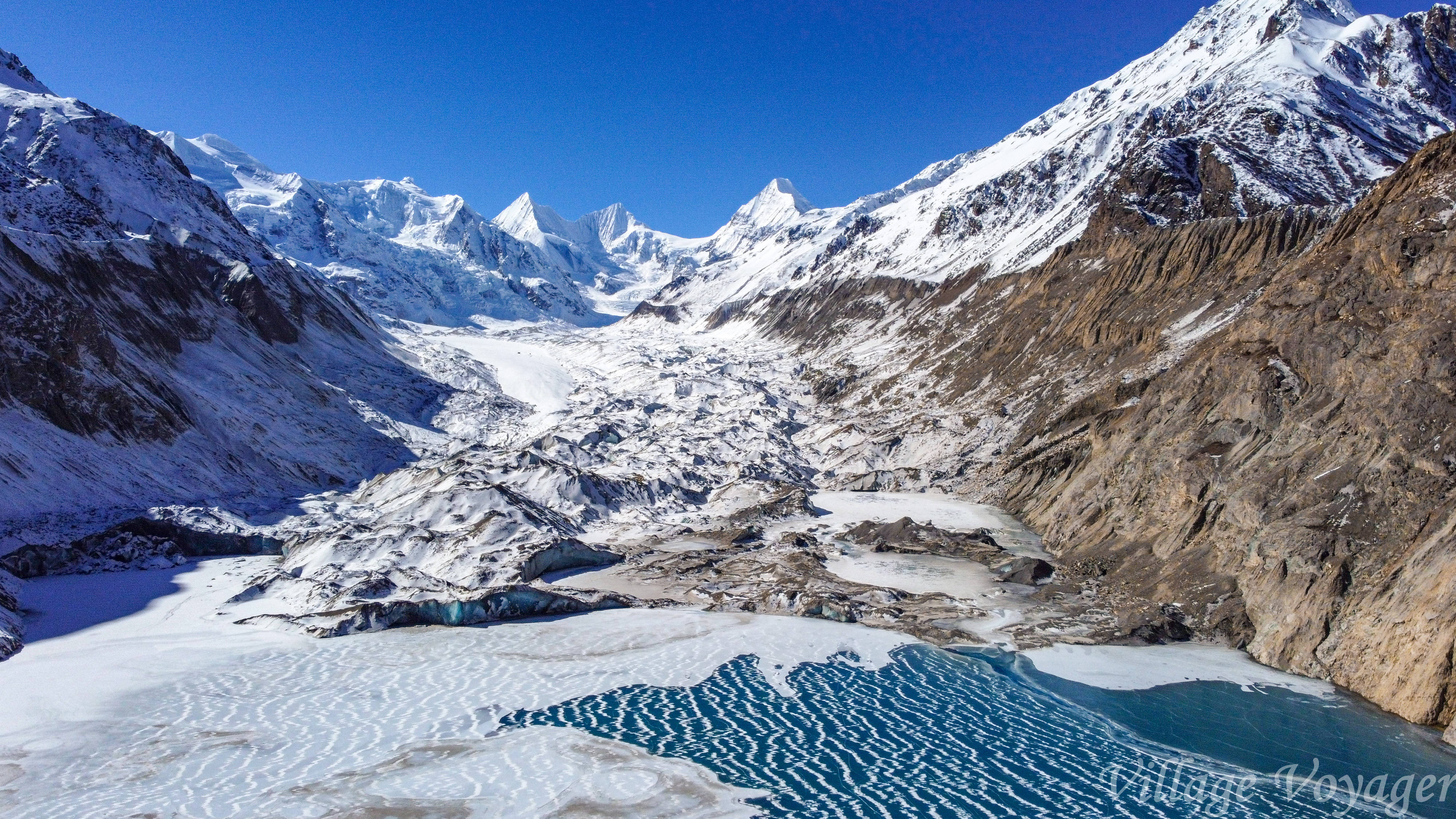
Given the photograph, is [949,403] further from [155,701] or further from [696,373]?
[155,701]

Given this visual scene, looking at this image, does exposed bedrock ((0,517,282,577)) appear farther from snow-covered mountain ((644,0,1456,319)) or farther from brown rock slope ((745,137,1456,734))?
snow-covered mountain ((644,0,1456,319))

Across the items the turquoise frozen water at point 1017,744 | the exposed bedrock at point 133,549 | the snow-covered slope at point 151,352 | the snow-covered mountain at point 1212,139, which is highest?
the snow-covered mountain at point 1212,139

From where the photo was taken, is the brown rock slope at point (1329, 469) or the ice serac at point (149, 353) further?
the ice serac at point (149, 353)

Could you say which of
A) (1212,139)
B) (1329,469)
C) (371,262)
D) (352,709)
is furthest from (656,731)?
(371,262)

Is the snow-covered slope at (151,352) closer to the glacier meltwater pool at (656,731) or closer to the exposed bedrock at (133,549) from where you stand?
the exposed bedrock at (133,549)

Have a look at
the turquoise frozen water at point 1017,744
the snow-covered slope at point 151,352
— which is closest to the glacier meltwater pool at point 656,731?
the turquoise frozen water at point 1017,744

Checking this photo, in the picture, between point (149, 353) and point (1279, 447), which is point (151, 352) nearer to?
point (149, 353)
